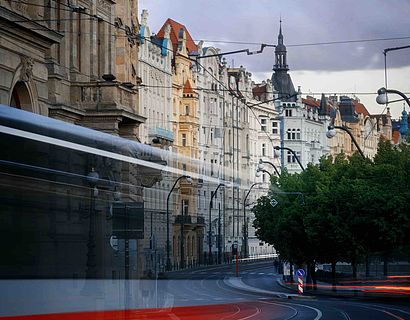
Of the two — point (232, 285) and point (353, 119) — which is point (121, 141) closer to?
point (232, 285)

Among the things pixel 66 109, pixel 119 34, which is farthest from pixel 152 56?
pixel 66 109

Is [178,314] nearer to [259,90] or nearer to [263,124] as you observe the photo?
[263,124]

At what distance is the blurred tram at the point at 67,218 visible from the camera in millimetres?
10461

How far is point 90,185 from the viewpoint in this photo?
12289mm

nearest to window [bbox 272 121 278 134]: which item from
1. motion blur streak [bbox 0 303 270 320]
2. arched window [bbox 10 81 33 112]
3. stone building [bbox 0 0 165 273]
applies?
stone building [bbox 0 0 165 273]

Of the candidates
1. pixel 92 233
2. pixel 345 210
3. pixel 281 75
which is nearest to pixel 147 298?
pixel 92 233

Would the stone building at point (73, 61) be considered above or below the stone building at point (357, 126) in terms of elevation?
below

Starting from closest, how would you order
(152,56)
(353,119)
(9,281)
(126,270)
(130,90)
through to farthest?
(9,281) < (126,270) < (130,90) < (152,56) < (353,119)

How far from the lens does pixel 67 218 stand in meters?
11.6

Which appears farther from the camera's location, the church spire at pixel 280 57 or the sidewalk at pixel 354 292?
the church spire at pixel 280 57

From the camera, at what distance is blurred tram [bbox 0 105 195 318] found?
34.3 feet

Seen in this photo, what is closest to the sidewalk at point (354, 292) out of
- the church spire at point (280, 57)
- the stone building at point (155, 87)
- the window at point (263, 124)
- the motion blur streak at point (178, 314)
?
the stone building at point (155, 87)

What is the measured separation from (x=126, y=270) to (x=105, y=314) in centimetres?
113

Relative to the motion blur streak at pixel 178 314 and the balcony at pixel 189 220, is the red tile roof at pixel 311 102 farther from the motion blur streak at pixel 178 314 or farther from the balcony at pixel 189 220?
the balcony at pixel 189 220
